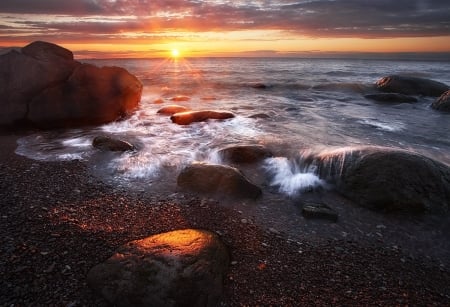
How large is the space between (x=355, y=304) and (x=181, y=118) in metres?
9.87

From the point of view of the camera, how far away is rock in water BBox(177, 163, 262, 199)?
5918 millimetres

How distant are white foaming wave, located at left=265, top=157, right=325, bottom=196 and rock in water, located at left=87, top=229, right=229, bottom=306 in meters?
2.79

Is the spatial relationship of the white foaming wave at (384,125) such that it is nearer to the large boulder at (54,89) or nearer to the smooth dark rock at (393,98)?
the smooth dark rock at (393,98)

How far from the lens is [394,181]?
18.7ft

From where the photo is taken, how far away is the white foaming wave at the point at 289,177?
6387 mm

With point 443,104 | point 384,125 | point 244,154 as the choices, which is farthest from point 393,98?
point 244,154

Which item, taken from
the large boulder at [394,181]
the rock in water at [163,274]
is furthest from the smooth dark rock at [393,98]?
the rock in water at [163,274]

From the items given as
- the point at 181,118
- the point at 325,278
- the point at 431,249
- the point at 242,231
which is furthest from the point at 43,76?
the point at 431,249

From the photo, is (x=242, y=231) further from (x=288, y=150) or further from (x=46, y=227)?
(x=288, y=150)

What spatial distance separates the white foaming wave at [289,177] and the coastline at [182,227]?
160 centimetres

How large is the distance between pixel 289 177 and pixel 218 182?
177 cm

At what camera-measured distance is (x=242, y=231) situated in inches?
188

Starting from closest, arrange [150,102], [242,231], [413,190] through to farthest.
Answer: [242,231] < [413,190] < [150,102]

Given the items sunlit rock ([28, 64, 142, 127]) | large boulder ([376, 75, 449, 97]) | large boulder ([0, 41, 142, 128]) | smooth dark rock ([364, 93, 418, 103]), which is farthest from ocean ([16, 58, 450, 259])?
large boulder ([376, 75, 449, 97])
